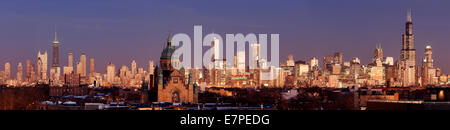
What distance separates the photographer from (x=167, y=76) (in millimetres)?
148750
